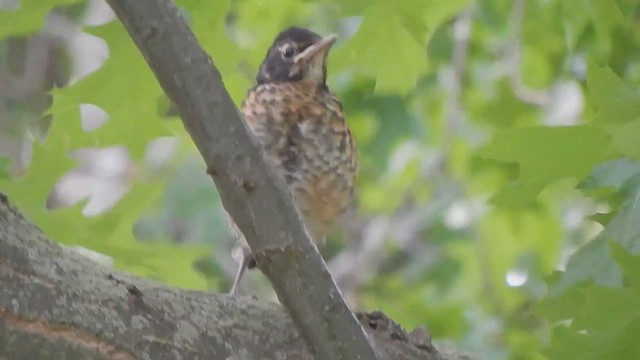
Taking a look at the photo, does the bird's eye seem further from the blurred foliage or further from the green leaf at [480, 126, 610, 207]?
the green leaf at [480, 126, 610, 207]

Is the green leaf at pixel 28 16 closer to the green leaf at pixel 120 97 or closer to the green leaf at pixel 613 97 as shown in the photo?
the green leaf at pixel 120 97

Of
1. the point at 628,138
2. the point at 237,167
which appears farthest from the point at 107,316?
the point at 628,138

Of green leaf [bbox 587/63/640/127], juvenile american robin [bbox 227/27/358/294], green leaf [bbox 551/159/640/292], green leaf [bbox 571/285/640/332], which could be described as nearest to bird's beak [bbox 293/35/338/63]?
juvenile american robin [bbox 227/27/358/294]

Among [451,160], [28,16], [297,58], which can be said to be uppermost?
[451,160]

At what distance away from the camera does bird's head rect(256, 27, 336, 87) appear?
2334 millimetres

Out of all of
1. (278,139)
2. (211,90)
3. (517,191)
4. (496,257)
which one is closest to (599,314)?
(517,191)

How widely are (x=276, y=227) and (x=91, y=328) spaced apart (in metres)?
0.21

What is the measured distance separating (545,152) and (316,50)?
0.81 meters

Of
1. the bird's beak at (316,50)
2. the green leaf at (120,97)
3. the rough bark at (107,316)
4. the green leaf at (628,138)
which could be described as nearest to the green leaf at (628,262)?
the green leaf at (628,138)

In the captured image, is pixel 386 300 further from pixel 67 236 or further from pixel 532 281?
pixel 67 236

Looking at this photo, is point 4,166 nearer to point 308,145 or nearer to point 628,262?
point 308,145

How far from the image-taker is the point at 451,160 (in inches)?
164

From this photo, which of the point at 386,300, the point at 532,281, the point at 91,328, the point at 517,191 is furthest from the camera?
the point at 386,300

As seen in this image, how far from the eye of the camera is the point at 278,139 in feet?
6.86
